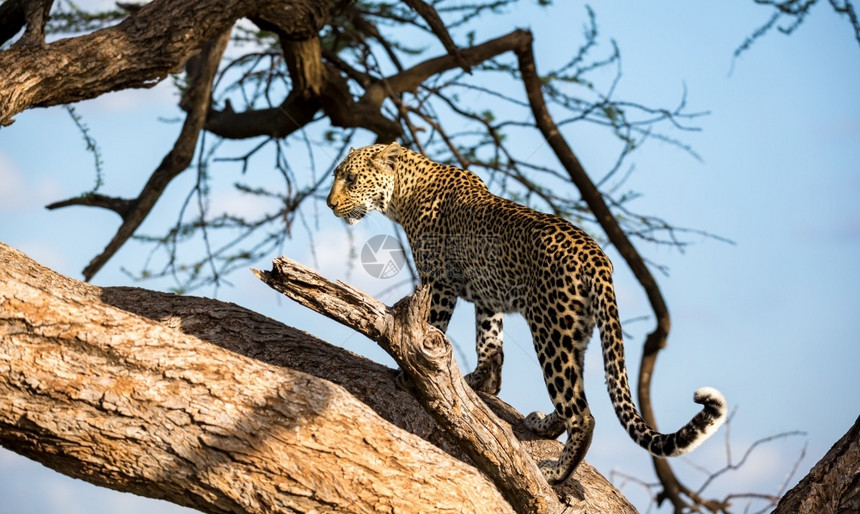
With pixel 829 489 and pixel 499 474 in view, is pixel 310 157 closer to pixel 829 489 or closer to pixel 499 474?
pixel 499 474

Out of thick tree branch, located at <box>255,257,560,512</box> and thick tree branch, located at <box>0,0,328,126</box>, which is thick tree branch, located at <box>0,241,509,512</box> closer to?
thick tree branch, located at <box>255,257,560,512</box>

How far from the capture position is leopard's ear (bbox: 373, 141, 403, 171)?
571cm

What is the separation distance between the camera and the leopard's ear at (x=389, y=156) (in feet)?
18.7

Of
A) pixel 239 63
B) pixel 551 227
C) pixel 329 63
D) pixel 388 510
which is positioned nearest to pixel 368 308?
pixel 388 510

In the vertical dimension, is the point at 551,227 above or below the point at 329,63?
below

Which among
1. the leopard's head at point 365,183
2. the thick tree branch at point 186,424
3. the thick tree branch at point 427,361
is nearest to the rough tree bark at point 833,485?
the thick tree branch at point 427,361

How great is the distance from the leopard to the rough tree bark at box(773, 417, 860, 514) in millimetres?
398

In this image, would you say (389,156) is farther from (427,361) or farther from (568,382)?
(427,361)

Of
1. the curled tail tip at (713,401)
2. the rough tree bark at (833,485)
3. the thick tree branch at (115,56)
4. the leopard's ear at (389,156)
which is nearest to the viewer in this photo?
the rough tree bark at (833,485)

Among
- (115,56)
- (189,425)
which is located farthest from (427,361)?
(115,56)

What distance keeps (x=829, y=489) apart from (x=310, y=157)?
5234 mm

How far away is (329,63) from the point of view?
8273 mm

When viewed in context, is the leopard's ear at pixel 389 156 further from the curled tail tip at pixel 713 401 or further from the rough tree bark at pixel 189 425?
the curled tail tip at pixel 713 401

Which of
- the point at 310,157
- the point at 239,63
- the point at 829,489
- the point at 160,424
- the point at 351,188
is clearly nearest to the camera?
the point at 160,424
